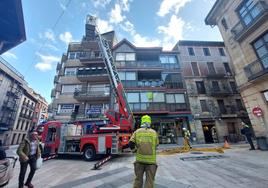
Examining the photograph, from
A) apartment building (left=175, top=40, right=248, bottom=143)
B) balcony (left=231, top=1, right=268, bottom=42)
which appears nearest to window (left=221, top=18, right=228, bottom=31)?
balcony (left=231, top=1, right=268, bottom=42)

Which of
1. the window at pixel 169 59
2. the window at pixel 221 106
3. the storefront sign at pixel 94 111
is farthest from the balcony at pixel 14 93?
the window at pixel 221 106

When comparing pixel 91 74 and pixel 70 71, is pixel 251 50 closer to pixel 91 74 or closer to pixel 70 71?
pixel 91 74

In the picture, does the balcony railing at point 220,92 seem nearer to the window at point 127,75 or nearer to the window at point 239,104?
the window at point 239,104

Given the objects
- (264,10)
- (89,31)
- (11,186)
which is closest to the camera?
(11,186)

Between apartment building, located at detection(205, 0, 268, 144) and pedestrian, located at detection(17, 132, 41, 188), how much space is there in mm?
13262

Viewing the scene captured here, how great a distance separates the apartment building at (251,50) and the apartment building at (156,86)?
8.71 metres

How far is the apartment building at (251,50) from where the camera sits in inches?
400

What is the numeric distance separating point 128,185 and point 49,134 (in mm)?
8699

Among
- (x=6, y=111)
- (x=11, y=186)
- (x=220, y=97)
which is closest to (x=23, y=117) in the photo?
(x=6, y=111)

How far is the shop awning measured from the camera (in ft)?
11.5

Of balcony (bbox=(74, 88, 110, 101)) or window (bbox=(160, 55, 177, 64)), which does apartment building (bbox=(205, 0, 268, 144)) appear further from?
balcony (bbox=(74, 88, 110, 101))

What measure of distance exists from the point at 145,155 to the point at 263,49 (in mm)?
12723

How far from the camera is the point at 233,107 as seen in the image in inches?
806

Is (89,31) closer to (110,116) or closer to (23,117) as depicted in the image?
(110,116)
